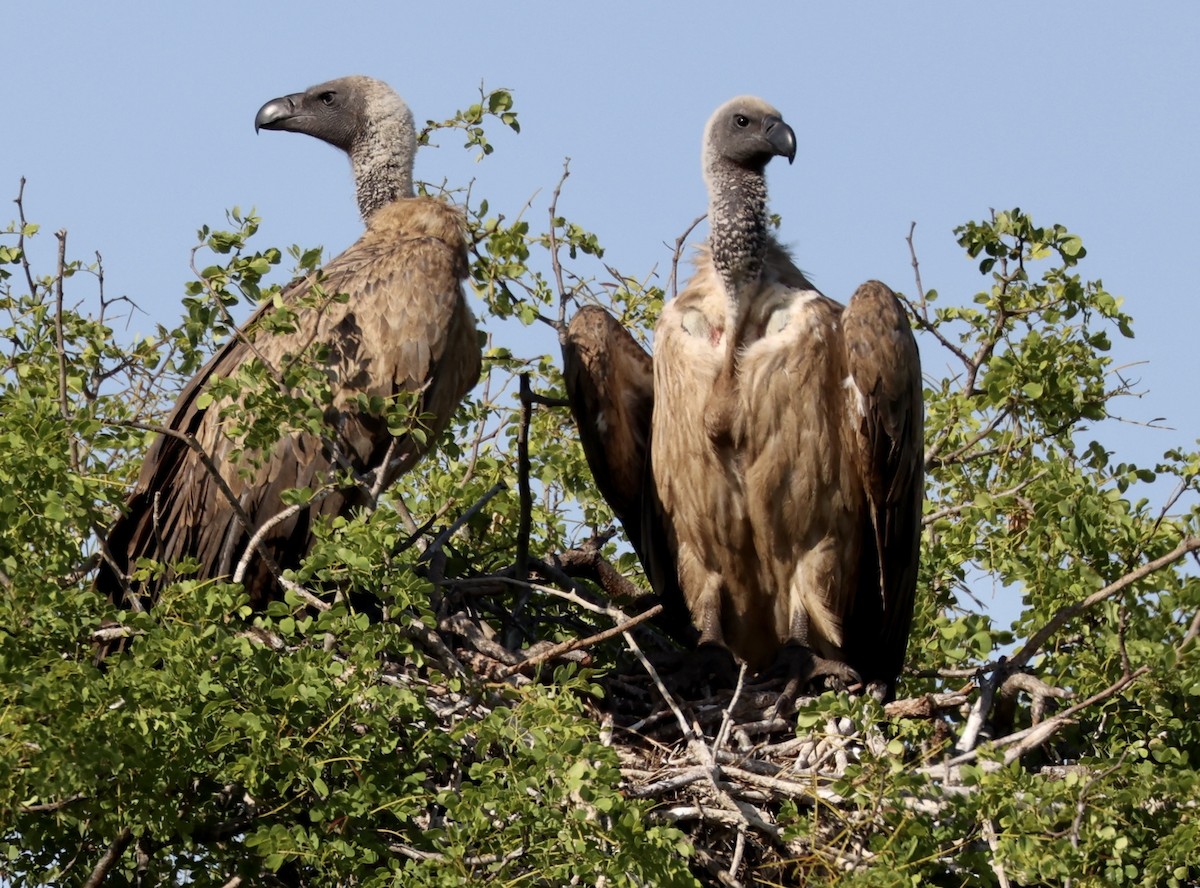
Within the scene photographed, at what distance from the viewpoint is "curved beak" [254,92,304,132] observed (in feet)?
30.0

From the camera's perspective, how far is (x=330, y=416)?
726cm

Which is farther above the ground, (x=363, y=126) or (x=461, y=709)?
(x=363, y=126)

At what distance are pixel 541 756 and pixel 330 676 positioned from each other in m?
0.63

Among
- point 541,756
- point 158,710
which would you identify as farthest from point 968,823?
point 158,710

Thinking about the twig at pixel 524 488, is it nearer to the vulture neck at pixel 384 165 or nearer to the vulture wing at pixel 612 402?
the vulture wing at pixel 612 402

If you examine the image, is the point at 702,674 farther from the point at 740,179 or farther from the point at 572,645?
the point at 740,179

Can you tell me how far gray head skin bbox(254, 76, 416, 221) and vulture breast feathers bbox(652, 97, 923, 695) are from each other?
1.74 meters

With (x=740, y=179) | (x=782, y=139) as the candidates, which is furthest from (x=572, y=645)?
(x=782, y=139)

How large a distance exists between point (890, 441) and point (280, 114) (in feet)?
11.6

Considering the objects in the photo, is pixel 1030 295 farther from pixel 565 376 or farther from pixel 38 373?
pixel 38 373

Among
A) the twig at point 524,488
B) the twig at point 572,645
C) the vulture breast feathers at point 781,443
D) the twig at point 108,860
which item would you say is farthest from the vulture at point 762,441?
the twig at point 108,860

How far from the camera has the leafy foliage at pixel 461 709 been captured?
4.93m

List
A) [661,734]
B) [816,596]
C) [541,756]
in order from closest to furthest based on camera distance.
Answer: [541,756] → [661,734] → [816,596]

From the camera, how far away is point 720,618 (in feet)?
25.6
